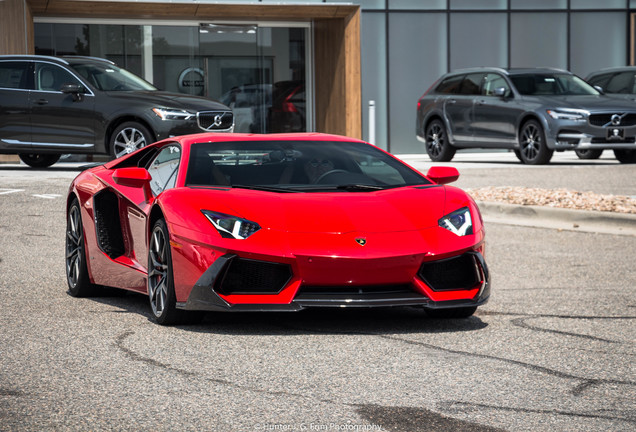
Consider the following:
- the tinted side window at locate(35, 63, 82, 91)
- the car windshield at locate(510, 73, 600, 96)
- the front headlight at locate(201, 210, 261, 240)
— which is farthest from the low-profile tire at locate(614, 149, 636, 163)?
the front headlight at locate(201, 210, 261, 240)

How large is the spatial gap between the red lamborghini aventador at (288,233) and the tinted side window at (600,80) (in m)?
16.7

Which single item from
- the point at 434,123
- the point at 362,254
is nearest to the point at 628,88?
the point at 434,123

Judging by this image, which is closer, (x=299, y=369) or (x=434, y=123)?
(x=299, y=369)

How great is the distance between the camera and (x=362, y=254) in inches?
238

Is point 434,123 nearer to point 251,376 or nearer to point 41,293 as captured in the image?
point 41,293

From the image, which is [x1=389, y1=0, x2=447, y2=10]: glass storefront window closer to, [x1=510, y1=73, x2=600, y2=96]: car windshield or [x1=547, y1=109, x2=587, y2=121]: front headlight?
[x1=510, y1=73, x2=600, y2=96]: car windshield

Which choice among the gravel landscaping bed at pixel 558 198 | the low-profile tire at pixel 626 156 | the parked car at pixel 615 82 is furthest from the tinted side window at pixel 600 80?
the gravel landscaping bed at pixel 558 198

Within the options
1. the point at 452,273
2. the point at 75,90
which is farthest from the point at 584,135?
the point at 452,273

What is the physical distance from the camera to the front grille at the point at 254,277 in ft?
19.9

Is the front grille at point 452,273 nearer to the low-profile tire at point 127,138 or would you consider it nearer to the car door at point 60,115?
the low-profile tire at point 127,138

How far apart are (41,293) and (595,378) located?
426 centimetres

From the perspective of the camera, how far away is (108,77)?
1830cm

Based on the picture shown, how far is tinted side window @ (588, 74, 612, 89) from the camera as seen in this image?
23.1 meters

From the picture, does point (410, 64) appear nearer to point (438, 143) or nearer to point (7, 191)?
point (438, 143)
